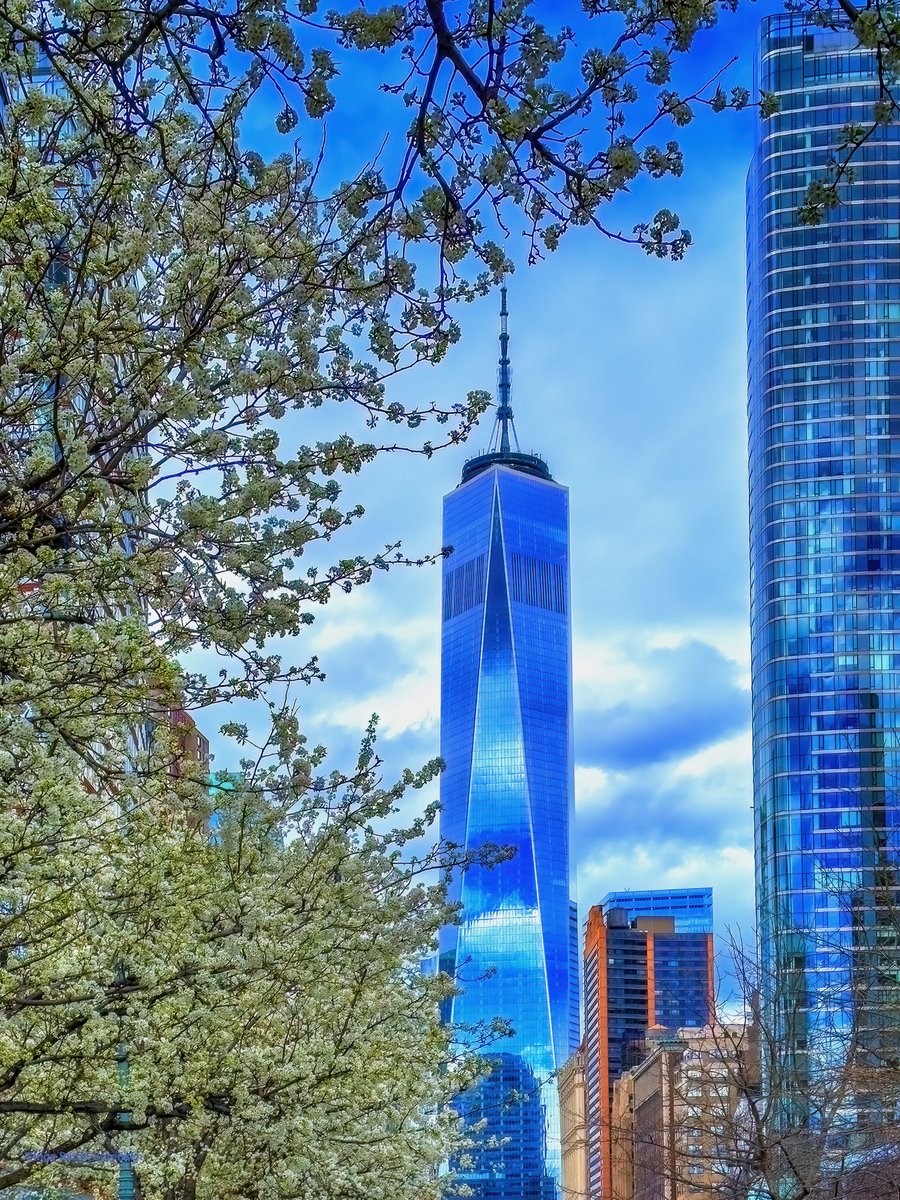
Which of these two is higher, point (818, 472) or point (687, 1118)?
point (818, 472)

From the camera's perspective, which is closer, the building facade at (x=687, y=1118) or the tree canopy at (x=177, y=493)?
the tree canopy at (x=177, y=493)

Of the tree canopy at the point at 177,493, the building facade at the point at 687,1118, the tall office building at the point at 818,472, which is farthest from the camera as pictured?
the tall office building at the point at 818,472

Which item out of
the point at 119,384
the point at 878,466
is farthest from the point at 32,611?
the point at 878,466

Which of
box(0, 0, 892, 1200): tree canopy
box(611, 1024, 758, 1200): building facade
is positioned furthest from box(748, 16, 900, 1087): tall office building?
box(0, 0, 892, 1200): tree canopy

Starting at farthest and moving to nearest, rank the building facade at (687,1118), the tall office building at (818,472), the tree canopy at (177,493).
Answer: the tall office building at (818,472), the building facade at (687,1118), the tree canopy at (177,493)

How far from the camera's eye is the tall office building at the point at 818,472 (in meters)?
117

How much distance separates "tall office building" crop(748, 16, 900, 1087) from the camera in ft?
384

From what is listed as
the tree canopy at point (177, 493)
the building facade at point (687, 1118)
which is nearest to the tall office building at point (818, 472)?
the building facade at point (687, 1118)

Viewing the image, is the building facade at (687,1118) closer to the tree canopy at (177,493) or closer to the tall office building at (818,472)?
the tree canopy at (177,493)

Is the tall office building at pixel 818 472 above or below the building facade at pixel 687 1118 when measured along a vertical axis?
above

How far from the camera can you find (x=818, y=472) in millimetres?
124438

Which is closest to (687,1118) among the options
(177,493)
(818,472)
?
(177,493)

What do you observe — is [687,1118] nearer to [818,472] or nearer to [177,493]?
[177,493]

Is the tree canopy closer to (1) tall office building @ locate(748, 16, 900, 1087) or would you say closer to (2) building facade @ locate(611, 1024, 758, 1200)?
(2) building facade @ locate(611, 1024, 758, 1200)
